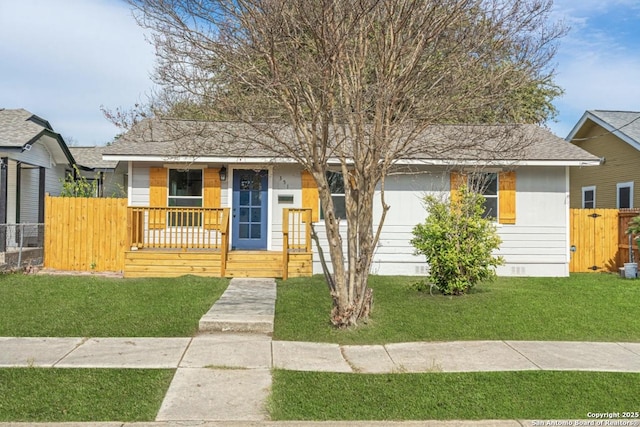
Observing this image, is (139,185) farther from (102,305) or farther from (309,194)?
(102,305)

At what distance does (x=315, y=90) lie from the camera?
679cm

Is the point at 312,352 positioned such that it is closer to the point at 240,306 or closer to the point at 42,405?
the point at 240,306

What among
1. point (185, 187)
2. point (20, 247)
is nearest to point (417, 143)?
point (185, 187)

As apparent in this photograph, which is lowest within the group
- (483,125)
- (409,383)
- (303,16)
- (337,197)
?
(409,383)

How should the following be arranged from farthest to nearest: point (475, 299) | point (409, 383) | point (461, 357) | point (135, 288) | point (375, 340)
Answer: point (135, 288) → point (475, 299) → point (375, 340) → point (461, 357) → point (409, 383)

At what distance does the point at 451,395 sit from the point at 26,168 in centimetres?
1549

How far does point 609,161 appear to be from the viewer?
17.8 metres

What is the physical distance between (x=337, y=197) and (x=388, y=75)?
5815 millimetres

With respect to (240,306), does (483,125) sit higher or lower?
higher

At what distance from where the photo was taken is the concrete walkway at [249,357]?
15.4 ft

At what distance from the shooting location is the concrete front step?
6.83 meters

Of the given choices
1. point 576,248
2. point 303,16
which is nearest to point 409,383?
point 303,16

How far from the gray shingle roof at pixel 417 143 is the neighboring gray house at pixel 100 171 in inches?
336

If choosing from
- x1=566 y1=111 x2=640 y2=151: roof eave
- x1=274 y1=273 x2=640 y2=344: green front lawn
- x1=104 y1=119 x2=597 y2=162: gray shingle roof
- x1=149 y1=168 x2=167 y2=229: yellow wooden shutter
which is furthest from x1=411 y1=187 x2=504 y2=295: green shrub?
x1=566 y1=111 x2=640 y2=151: roof eave
